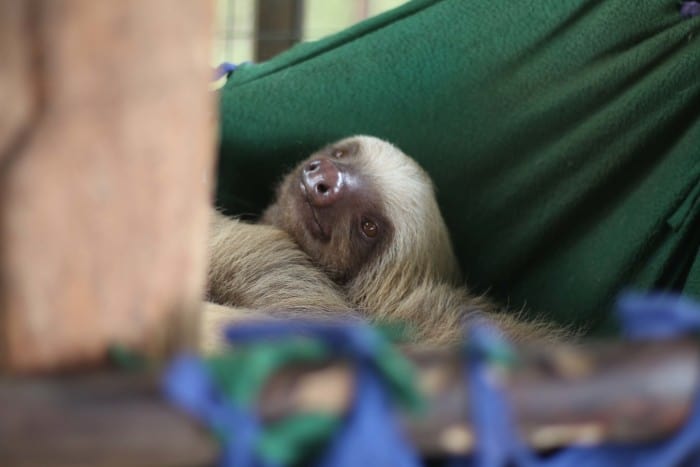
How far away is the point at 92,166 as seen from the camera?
20.5 inches

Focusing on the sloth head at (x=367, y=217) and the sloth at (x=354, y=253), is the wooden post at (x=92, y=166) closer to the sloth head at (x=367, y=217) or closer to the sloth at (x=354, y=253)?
the sloth at (x=354, y=253)

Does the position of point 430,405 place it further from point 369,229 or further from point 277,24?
point 277,24

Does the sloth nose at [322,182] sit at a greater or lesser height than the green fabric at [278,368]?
lesser

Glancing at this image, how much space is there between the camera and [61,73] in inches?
20.0

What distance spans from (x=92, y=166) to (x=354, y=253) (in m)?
1.28

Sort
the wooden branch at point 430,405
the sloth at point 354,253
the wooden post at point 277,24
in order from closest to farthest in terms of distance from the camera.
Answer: the wooden branch at point 430,405 → the sloth at point 354,253 → the wooden post at point 277,24

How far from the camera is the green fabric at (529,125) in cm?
147

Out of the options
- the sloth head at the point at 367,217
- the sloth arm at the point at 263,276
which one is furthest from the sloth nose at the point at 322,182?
the sloth arm at the point at 263,276

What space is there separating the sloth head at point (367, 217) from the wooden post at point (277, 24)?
1.35 meters

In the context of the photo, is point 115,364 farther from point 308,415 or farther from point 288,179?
point 288,179

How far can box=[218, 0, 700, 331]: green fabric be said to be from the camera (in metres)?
1.47

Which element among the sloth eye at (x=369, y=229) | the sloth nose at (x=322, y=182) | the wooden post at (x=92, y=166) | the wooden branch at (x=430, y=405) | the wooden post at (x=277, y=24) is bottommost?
the sloth eye at (x=369, y=229)

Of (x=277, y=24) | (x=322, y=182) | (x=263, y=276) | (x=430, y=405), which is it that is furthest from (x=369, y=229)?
(x=277, y=24)

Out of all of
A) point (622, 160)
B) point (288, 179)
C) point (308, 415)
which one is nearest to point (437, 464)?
point (308, 415)
